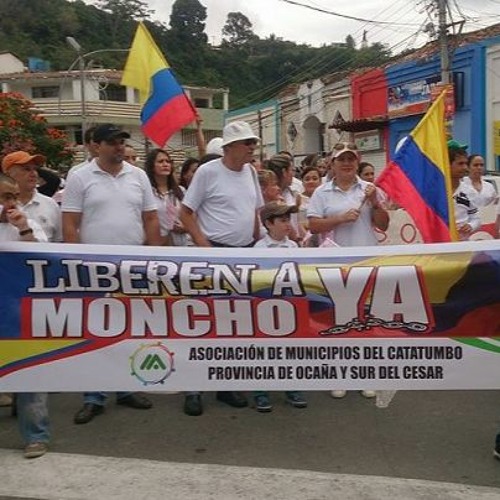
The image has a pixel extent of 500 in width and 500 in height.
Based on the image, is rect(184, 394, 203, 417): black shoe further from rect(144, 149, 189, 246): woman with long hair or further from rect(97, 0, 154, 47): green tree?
rect(97, 0, 154, 47): green tree

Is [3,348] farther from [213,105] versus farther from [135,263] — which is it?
[213,105]

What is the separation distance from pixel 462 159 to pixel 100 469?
3602 mm

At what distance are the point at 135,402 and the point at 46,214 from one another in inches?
55.6

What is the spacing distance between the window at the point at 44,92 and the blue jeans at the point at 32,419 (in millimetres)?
53462

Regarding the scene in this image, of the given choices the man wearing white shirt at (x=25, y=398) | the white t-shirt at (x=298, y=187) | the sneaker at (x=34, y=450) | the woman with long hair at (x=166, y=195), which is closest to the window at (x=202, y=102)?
the white t-shirt at (x=298, y=187)

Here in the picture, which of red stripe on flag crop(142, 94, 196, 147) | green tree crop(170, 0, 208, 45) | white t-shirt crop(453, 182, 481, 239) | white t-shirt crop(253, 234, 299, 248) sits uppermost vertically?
green tree crop(170, 0, 208, 45)

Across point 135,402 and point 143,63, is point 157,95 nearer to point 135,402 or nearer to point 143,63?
point 143,63

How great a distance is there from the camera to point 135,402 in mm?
5012

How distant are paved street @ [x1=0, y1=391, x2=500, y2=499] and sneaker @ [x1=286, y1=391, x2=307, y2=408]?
5 cm

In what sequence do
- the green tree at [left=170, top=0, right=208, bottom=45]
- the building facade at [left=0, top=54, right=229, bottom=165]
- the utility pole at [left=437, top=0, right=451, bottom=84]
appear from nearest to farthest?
the utility pole at [left=437, top=0, right=451, bottom=84]
the building facade at [left=0, top=54, right=229, bottom=165]
the green tree at [left=170, top=0, right=208, bottom=45]

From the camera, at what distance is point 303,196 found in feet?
23.4

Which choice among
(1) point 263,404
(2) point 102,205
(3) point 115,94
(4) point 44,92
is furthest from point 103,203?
(3) point 115,94

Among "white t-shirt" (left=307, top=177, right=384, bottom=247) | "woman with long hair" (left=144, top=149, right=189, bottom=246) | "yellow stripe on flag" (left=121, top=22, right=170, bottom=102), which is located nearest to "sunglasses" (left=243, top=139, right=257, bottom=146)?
"white t-shirt" (left=307, top=177, right=384, bottom=247)

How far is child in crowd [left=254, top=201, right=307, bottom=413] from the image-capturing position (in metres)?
4.93
